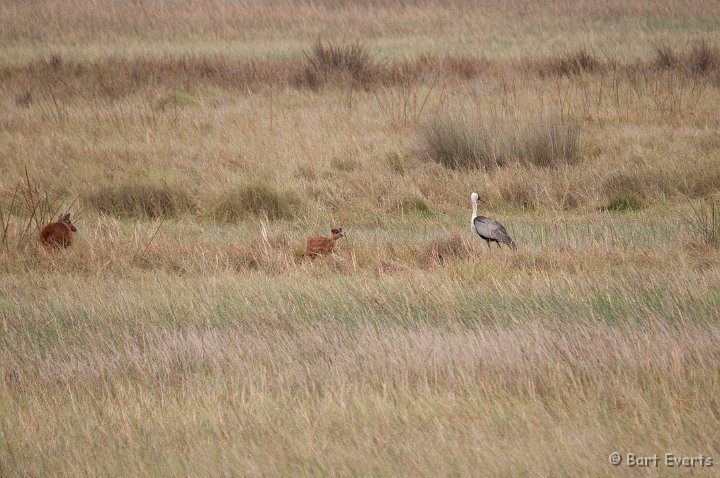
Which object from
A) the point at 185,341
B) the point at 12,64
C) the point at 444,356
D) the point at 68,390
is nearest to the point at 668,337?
the point at 444,356

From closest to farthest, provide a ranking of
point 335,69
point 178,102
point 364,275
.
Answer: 1. point 364,275
2. point 178,102
3. point 335,69

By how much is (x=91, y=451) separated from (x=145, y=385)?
92 centimetres

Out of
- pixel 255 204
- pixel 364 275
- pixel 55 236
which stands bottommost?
pixel 255 204

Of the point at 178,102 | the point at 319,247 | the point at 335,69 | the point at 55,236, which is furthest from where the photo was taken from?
the point at 335,69

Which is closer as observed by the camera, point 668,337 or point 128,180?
point 668,337

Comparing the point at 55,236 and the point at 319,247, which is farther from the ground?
the point at 55,236

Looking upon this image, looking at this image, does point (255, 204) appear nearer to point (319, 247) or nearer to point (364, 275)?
point (319, 247)

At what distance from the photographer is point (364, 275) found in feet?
24.3

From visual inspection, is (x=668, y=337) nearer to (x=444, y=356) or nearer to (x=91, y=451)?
(x=444, y=356)

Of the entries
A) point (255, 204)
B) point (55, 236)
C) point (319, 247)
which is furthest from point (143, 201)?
point (319, 247)

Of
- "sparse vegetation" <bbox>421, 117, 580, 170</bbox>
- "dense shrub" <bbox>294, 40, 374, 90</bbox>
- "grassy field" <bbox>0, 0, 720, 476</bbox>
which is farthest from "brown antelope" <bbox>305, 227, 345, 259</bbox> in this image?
"dense shrub" <bbox>294, 40, 374, 90</bbox>

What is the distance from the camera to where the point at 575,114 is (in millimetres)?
14844

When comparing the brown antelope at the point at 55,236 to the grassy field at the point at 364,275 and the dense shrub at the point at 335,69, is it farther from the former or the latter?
the dense shrub at the point at 335,69

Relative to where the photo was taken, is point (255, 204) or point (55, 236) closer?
point (55, 236)
